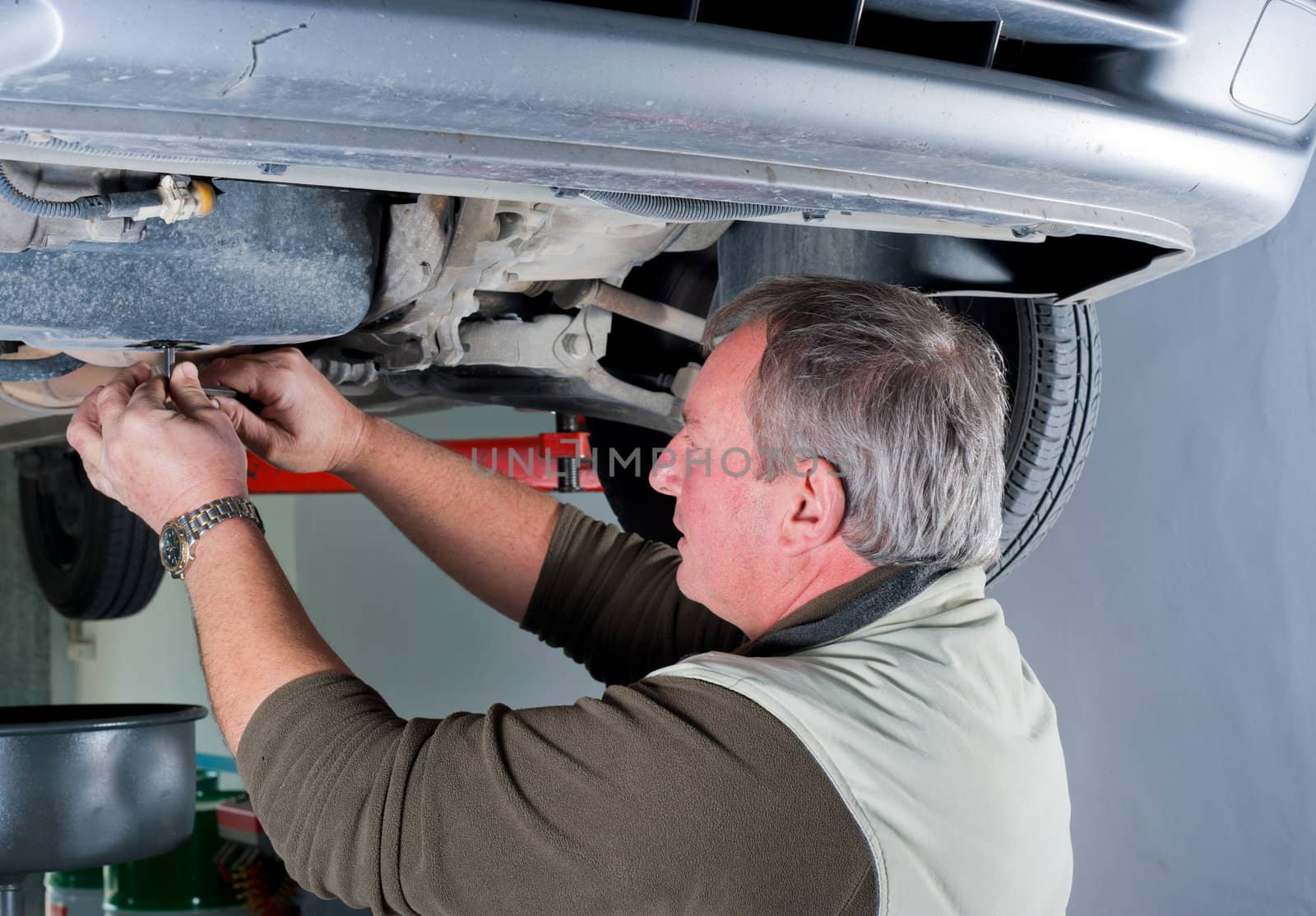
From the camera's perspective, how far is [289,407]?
1.21 m

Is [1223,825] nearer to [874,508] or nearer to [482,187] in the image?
[874,508]

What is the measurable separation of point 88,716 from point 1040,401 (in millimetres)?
1536

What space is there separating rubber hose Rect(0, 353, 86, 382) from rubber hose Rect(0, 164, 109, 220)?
571mm

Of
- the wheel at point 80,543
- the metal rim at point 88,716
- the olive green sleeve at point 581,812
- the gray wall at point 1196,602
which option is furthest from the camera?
the wheel at point 80,543

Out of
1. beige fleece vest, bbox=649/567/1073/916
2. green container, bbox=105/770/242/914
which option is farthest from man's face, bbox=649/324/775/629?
green container, bbox=105/770/242/914

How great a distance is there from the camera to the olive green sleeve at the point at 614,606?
4.18ft

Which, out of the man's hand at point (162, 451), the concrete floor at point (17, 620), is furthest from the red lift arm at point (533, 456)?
the concrete floor at point (17, 620)

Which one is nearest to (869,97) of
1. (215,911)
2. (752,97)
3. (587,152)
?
(752,97)

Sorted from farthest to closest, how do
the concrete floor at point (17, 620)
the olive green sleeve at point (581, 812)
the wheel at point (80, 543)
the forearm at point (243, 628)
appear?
1. the concrete floor at point (17, 620)
2. the wheel at point (80, 543)
3. the forearm at point (243, 628)
4. the olive green sleeve at point (581, 812)

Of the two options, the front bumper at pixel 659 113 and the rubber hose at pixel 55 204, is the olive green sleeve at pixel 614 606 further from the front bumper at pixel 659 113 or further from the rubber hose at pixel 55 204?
the rubber hose at pixel 55 204

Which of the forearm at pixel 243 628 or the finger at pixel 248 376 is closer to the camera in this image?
the forearm at pixel 243 628

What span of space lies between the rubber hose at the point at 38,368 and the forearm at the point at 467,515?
0.31 meters

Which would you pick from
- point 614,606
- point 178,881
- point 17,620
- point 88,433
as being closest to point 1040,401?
point 614,606

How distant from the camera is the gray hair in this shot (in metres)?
0.93
